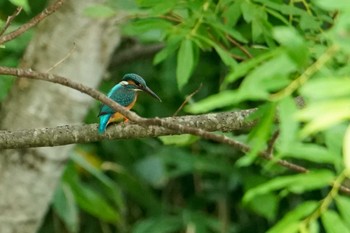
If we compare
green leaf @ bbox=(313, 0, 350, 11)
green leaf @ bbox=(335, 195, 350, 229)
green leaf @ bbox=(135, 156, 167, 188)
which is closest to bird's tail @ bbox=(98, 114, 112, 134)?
green leaf @ bbox=(335, 195, 350, 229)

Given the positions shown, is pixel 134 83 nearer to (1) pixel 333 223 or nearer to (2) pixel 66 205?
(1) pixel 333 223

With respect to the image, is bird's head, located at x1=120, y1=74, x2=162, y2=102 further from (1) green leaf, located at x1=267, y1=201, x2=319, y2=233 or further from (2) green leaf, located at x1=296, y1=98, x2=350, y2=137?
(2) green leaf, located at x1=296, y1=98, x2=350, y2=137

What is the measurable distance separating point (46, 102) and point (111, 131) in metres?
1.71

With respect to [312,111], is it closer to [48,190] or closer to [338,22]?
[338,22]

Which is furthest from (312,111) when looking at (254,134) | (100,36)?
(100,36)

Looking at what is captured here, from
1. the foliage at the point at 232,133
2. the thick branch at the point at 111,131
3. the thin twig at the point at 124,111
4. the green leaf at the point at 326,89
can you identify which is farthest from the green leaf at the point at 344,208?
the thick branch at the point at 111,131

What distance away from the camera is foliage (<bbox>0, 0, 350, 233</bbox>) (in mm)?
2027

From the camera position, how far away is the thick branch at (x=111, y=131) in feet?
10.4

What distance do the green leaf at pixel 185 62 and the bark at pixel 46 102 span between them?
45.3 inches

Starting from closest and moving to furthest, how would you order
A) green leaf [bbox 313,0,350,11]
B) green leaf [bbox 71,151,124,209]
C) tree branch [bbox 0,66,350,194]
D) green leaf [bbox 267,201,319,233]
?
green leaf [bbox 313,0,350,11] → green leaf [bbox 267,201,319,233] → tree branch [bbox 0,66,350,194] → green leaf [bbox 71,151,124,209]

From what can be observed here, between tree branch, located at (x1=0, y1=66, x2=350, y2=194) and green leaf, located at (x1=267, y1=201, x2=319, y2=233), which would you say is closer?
green leaf, located at (x1=267, y1=201, x2=319, y2=233)

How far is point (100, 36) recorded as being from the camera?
197 inches

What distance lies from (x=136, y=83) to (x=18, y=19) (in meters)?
2.29

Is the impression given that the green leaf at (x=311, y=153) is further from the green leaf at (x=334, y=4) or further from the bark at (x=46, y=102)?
the bark at (x=46, y=102)
